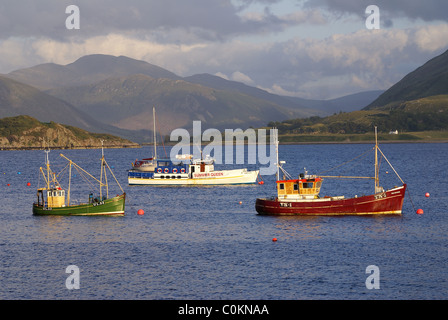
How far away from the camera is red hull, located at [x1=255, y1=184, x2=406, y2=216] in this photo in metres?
82.0

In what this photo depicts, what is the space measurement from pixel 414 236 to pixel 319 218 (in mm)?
15097

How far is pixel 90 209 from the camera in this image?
280 ft

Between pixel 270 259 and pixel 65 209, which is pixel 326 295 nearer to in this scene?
pixel 270 259

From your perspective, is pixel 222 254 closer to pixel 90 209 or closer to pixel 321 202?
pixel 321 202

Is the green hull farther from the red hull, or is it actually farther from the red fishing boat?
the red hull

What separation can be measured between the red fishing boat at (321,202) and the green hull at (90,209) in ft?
74.6

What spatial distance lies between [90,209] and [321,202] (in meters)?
32.9

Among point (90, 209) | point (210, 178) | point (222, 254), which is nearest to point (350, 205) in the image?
point (222, 254)

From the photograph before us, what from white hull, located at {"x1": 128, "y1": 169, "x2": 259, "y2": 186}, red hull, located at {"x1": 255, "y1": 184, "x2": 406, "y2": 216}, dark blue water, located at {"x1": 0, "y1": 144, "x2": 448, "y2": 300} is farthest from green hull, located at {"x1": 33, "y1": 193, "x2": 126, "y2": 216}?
white hull, located at {"x1": 128, "y1": 169, "x2": 259, "y2": 186}

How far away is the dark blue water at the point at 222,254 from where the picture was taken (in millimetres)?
49188

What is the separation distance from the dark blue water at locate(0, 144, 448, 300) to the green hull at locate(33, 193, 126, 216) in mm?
1633

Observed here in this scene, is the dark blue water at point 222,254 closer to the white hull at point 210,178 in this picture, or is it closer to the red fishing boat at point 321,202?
the red fishing boat at point 321,202

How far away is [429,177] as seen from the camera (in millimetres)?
154250
